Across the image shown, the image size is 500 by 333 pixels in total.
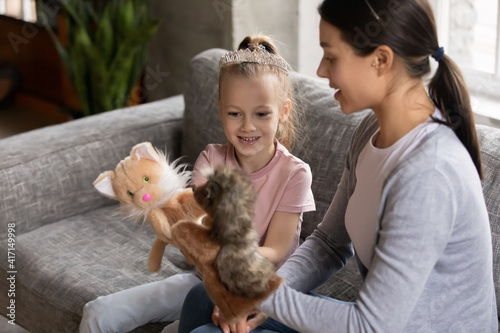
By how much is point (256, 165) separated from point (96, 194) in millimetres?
835

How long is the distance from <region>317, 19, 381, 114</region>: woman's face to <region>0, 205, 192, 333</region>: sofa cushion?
2.89 feet

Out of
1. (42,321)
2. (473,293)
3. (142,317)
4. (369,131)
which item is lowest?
(42,321)

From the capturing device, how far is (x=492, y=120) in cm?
227

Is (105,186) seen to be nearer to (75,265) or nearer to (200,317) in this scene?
(200,317)

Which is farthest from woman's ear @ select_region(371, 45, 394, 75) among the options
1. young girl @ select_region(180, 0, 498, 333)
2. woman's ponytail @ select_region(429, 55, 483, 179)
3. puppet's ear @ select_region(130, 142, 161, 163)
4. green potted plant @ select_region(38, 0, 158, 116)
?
green potted plant @ select_region(38, 0, 158, 116)

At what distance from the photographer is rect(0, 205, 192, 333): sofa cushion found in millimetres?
1866

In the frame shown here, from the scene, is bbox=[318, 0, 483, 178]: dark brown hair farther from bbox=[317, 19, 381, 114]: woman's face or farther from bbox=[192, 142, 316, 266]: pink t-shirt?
bbox=[192, 142, 316, 266]: pink t-shirt

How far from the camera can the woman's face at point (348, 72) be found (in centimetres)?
122

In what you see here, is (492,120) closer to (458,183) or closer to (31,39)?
(458,183)

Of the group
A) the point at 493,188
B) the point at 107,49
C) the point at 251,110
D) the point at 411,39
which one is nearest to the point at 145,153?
the point at 251,110

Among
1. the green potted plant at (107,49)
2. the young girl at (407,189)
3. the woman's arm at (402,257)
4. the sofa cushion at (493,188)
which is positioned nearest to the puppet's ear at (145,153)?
the young girl at (407,189)

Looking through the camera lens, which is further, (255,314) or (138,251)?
(138,251)

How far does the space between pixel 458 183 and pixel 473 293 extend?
0.72 feet


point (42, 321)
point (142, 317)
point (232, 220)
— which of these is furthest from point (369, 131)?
point (42, 321)
